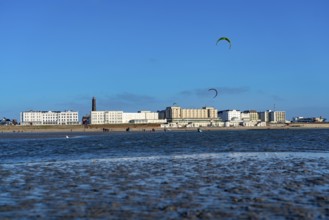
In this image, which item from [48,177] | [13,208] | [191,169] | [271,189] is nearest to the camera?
[13,208]

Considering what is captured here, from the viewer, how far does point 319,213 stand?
11.4 meters

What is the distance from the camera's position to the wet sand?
11695mm

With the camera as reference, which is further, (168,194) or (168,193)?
(168,193)

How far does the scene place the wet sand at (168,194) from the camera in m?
11.7

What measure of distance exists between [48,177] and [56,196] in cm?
571

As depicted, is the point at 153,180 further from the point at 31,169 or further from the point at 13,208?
the point at 31,169

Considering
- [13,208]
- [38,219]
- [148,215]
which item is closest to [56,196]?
[13,208]

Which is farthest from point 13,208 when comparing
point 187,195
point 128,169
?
point 128,169

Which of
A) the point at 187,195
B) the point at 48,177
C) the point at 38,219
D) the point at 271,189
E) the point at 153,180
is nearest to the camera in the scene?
the point at 38,219

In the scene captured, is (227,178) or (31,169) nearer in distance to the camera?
(227,178)

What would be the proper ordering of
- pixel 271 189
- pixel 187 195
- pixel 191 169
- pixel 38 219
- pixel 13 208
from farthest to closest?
pixel 191 169 < pixel 271 189 < pixel 187 195 < pixel 13 208 < pixel 38 219

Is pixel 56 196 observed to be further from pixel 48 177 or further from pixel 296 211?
pixel 296 211

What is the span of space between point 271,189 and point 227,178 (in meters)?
3.33

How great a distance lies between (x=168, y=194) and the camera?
14.6 metres
